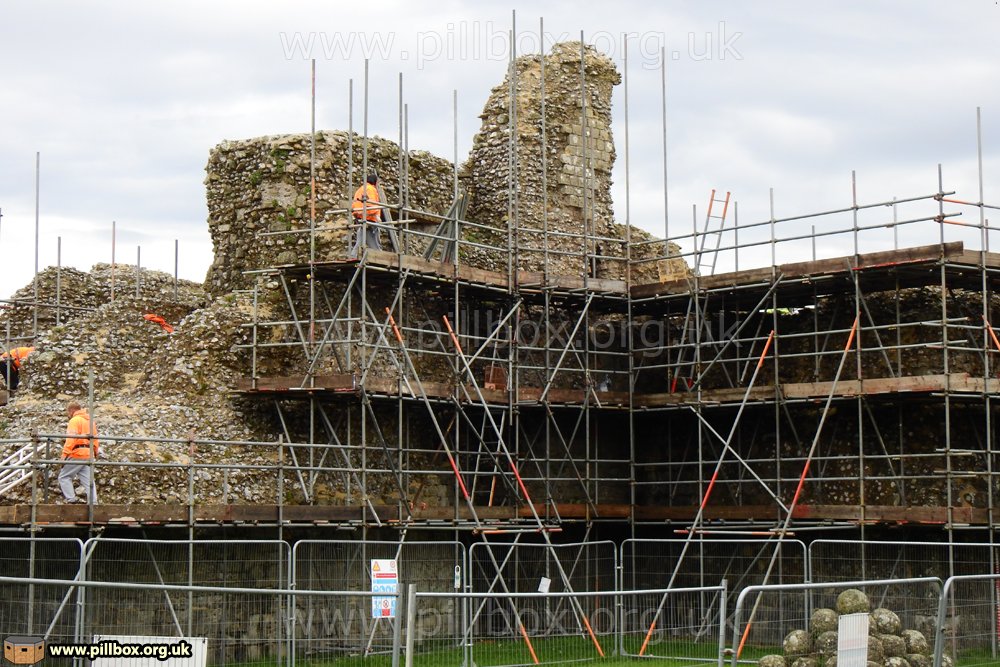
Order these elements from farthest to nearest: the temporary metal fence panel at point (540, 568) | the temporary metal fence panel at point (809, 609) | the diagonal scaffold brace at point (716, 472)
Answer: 1. the diagonal scaffold brace at point (716, 472)
2. the temporary metal fence panel at point (540, 568)
3. the temporary metal fence panel at point (809, 609)

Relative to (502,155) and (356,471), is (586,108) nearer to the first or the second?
(502,155)

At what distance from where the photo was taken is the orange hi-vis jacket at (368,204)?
75.4 feet

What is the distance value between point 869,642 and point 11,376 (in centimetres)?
1502

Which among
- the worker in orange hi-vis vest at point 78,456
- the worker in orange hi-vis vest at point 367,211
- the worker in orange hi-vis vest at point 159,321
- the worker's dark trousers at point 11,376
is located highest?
the worker in orange hi-vis vest at point 367,211

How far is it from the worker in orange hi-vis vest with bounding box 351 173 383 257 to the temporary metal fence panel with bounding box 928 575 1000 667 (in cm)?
967

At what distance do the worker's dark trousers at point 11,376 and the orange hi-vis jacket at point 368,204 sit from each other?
21.1 ft

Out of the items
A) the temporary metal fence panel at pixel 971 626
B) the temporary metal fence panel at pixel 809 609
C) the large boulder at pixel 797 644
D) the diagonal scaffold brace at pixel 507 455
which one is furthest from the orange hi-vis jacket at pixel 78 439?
the temporary metal fence panel at pixel 971 626

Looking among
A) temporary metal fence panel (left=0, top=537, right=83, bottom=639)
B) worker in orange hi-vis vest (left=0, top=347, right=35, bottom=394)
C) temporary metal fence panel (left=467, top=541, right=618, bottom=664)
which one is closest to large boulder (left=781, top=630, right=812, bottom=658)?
temporary metal fence panel (left=467, top=541, right=618, bottom=664)

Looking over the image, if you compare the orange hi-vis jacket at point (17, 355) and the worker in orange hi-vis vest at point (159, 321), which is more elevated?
the worker in orange hi-vis vest at point (159, 321)

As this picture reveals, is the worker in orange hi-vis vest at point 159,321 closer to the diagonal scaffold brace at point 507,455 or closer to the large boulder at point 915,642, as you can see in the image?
the diagonal scaffold brace at point 507,455

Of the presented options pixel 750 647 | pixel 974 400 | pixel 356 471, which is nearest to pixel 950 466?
pixel 974 400

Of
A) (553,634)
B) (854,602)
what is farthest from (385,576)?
(854,602)

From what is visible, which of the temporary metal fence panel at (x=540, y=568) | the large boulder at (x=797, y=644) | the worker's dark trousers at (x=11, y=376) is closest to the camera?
the large boulder at (x=797, y=644)

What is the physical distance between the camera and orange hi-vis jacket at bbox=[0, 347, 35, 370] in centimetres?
2566
